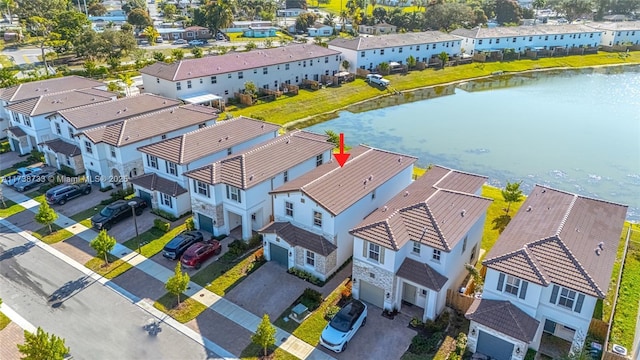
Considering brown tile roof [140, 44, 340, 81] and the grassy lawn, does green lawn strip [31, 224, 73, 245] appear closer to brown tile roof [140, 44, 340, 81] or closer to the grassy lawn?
brown tile roof [140, 44, 340, 81]

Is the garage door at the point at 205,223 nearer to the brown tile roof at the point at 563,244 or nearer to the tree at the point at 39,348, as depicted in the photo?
the tree at the point at 39,348

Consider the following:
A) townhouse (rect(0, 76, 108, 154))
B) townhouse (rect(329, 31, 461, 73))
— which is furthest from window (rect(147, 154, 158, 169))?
townhouse (rect(329, 31, 461, 73))

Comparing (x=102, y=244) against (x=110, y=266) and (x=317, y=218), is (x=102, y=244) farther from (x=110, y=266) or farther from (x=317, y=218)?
(x=317, y=218)

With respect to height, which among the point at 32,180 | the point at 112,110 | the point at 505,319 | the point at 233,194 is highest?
the point at 112,110

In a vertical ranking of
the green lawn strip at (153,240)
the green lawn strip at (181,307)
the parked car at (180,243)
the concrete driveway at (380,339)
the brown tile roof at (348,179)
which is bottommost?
the concrete driveway at (380,339)

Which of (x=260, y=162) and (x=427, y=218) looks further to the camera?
(x=260, y=162)

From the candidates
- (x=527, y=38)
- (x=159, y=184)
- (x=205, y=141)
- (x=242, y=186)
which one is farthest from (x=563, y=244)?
(x=527, y=38)

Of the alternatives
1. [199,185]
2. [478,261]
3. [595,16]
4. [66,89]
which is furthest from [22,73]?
[595,16]

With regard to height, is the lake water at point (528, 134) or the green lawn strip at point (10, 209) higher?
the lake water at point (528, 134)

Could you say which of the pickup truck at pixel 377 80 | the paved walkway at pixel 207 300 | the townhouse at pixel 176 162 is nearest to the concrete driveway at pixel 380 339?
the paved walkway at pixel 207 300
